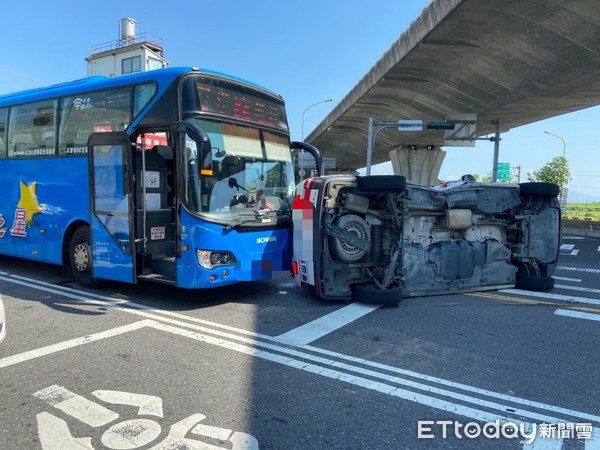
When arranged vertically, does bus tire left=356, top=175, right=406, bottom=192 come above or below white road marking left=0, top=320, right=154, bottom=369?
above

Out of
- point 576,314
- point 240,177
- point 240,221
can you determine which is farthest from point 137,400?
point 576,314

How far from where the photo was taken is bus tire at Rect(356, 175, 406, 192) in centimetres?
657

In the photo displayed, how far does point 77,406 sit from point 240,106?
4714mm

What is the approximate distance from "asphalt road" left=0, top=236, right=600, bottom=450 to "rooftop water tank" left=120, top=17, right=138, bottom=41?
51.1 metres

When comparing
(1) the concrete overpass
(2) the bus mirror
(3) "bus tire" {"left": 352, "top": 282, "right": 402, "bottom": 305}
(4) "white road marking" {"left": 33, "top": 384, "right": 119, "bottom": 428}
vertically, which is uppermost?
(1) the concrete overpass

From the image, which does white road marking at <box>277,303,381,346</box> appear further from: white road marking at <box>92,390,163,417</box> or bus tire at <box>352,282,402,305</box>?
white road marking at <box>92,390,163,417</box>

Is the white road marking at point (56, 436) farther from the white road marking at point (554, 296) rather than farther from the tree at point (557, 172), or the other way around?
the tree at point (557, 172)

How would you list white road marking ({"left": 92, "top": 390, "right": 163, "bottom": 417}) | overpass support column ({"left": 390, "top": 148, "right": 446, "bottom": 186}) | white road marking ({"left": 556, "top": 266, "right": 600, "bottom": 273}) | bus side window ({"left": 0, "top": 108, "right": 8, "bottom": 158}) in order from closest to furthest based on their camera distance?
white road marking ({"left": 92, "top": 390, "right": 163, "bottom": 417})
bus side window ({"left": 0, "top": 108, "right": 8, "bottom": 158})
white road marking ({"left": 556, "top": 266, "right": 600, "bottom": 273})
overpass support column ({"left": 390, "top": 148, "right": 446, "bottom": 186})

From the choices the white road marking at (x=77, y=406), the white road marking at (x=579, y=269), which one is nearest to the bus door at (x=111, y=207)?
the white road marking at (x=77, y=406)

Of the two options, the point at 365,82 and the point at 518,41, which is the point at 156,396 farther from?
the point at 365,82

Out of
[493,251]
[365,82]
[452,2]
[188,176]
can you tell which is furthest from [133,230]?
[365,82]

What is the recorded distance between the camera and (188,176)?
6082 millimetres

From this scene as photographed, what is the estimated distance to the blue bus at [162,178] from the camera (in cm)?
616

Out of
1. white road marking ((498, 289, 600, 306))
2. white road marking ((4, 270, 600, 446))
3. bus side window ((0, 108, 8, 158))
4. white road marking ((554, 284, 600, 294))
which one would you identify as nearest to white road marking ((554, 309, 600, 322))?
white road marking ((498, 289, 600, 306))
